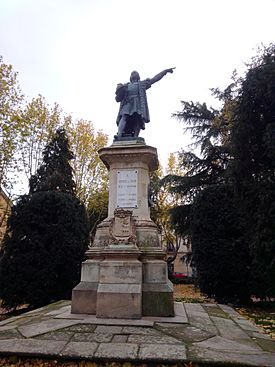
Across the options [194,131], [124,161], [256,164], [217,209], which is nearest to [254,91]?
[256,164]

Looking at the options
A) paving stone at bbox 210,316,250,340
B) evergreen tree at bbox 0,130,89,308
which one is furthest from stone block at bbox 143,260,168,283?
evergreen tree at bbox 0,130,89,308

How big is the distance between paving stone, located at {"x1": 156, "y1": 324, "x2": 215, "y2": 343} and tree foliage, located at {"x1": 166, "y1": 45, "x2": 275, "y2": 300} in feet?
9.41

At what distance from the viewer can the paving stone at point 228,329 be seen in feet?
15.7

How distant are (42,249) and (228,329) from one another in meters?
6.84

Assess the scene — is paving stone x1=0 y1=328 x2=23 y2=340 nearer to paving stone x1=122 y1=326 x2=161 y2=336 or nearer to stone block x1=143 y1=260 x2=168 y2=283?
paving stone x1=122 y1=326 x2=161 y2=336

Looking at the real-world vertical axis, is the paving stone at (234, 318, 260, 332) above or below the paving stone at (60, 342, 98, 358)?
below

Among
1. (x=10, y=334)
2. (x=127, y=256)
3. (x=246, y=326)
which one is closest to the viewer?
(x=10, y=334)

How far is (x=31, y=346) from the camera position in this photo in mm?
3930

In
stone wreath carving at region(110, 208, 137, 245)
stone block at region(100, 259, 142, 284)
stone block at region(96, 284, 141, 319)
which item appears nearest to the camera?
stone block at region(96, 284, 141, 319)

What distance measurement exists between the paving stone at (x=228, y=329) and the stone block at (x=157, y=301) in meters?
0.90

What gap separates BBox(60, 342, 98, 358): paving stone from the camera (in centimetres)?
367

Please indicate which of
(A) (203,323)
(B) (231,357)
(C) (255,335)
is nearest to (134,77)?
(A) (203,323)

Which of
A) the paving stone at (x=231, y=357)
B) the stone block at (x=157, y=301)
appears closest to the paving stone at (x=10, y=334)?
the stone block at (x=157, y=301)

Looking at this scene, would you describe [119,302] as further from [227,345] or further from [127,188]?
[127,188]
